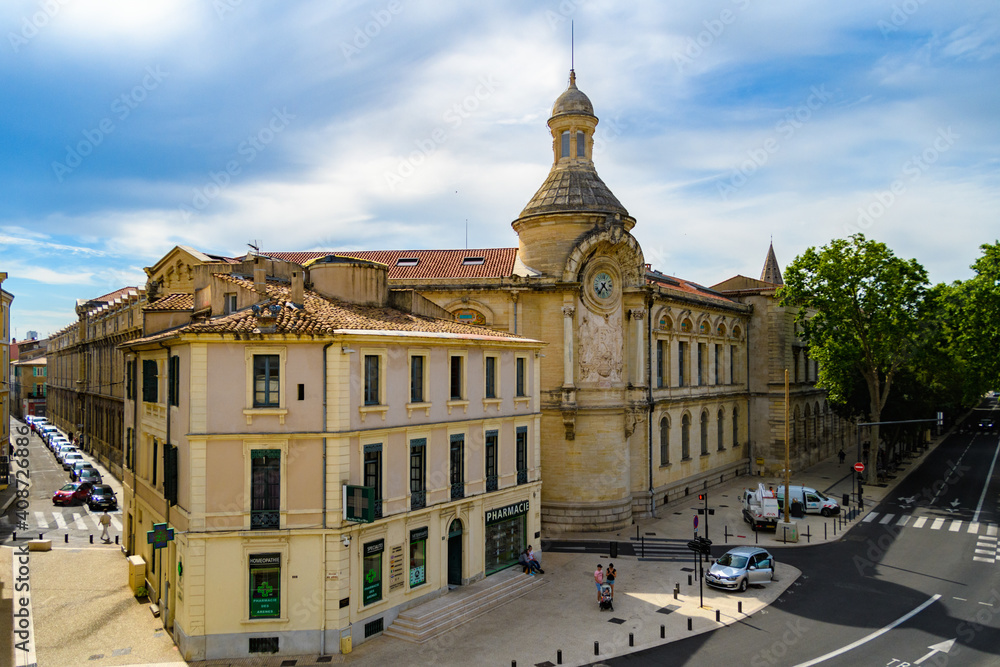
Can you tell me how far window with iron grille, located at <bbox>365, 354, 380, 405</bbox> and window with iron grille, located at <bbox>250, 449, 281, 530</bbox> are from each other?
3.53 m

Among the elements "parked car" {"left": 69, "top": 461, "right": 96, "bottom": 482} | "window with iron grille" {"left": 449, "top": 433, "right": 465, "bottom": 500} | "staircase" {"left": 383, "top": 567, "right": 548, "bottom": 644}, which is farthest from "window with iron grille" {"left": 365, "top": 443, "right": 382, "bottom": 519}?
"parked car" {"left": 69, "top": 461, "right": 96, "bottom": 482}

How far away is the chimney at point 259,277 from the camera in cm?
2517

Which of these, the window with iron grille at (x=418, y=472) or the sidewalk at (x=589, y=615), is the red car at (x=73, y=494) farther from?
the window with iron grille at (x=418, y=472)

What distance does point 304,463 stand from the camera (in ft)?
72.0

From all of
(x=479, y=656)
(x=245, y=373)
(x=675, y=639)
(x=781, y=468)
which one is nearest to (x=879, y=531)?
(x=781, y=468)

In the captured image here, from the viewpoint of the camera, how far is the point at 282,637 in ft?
70.2

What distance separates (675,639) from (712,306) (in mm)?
30915

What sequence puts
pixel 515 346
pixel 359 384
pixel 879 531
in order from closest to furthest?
pixel 359 384 → pixel 515 346 → pixel 879 531

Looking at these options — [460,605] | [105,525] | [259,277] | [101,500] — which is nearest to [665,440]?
[460,605]

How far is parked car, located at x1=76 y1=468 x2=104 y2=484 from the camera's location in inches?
1915

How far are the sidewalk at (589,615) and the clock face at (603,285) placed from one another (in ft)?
44.9

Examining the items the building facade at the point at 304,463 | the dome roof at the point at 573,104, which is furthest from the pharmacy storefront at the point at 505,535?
the dome roof at the point at 573,104

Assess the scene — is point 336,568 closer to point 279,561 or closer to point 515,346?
point 279,561

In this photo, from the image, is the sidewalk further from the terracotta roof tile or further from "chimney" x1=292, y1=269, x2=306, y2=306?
the terracotta roof tile
